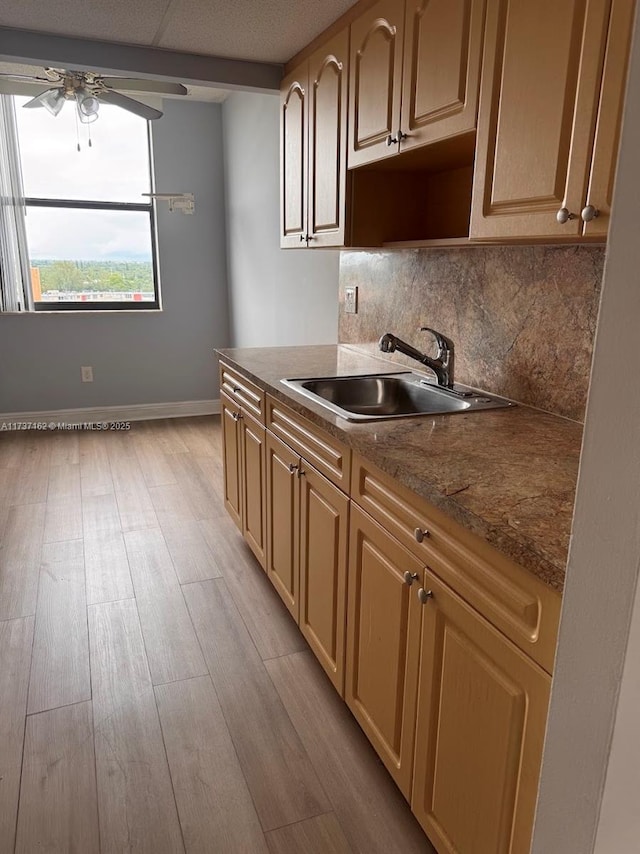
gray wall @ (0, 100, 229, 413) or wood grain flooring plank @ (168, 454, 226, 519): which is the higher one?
gray wall @ (0, 100, 229, 413)

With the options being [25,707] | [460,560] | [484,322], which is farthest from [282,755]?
[484,322]

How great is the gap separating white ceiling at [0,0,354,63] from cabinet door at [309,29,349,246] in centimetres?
13

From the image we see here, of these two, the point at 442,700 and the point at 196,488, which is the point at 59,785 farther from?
the point at 196,488

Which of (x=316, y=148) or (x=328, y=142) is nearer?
(x=328, y=142)

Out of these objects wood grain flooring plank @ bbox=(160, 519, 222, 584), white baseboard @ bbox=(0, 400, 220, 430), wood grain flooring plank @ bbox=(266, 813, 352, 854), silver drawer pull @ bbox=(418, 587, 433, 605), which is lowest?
wood grain flooring plank @ bbox=(266, 813, 352, 854)

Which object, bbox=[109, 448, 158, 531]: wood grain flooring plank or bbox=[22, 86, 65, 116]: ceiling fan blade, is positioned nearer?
bbox=[22, 86, 65, 116]: ceiling fan blade

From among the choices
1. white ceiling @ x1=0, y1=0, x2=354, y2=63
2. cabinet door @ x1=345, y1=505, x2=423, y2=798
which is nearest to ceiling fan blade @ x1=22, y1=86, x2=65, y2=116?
white ceiling @ x1=0, y1=0, x2=354, y2=63

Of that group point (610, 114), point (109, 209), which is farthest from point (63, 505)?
point (610, 114)

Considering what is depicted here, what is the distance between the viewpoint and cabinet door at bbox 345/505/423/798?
1.36 metres

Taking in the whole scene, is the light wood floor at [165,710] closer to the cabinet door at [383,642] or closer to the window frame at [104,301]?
the cabinet door at [383,642]

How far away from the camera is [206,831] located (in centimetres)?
149

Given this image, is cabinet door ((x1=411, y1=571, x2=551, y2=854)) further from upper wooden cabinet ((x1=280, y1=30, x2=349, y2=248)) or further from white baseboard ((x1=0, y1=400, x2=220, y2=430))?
white baseboard ((x1=0, y1=400, x2=220, y2=430))

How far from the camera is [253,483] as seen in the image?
2.56m

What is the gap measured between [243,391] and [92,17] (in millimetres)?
1457
